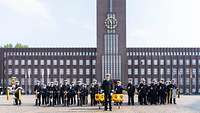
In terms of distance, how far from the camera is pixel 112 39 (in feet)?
363

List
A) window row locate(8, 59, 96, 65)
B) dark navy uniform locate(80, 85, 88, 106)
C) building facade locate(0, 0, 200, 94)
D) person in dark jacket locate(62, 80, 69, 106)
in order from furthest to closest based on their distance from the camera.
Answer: window row locate(8, 59, 96, 65) → building facade locate(0, 0, 200, 94) → dark navy uniform locate(80, 85, 88, 106) → person in dark jacket locate(62, 80, 69, 106)

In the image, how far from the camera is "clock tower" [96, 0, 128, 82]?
4331 inches

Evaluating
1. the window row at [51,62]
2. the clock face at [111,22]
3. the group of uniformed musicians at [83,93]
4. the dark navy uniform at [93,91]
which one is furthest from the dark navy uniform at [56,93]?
the window row at [51,62]

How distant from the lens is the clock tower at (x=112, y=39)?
110000 mm

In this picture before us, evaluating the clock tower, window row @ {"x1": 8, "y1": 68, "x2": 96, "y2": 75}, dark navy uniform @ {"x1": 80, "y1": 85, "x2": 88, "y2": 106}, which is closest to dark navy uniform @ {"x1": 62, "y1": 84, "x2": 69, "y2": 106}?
dark navy uniform @ {"x1": 80, "y1": 85, "x2": 88, "y2": 106}

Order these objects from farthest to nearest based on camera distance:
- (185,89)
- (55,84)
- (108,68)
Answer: (185,89)
(108,68)
(55,84)

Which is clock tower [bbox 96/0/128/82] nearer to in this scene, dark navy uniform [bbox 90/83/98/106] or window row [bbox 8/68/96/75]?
window row [bbox 8/68/96/75]

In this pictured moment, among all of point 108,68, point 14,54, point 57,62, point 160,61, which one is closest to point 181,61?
point 160,61

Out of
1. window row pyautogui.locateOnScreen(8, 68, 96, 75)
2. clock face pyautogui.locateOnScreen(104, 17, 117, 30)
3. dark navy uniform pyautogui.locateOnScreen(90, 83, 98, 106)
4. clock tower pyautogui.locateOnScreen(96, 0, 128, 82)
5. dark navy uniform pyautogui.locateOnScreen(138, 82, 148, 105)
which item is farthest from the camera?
window row pyautogui.locateOnScreen(8, 68, 96, 75)

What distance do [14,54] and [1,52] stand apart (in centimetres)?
290

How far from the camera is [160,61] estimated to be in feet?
395

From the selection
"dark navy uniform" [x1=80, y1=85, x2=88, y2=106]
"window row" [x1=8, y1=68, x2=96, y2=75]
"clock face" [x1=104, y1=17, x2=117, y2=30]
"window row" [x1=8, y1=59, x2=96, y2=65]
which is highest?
"clock face" [x1=104, y1=17, x2=117, y2=30]

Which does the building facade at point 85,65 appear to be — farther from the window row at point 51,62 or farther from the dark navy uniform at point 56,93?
the dark navy uniform at point 56,93

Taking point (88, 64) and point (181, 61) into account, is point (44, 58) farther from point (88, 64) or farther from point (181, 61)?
point (181, 61)
